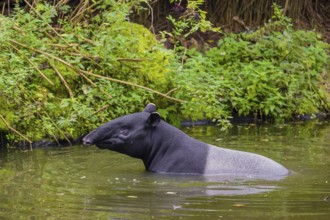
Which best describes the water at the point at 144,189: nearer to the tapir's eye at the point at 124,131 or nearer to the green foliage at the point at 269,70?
the tapir's eye at the point at 124,131

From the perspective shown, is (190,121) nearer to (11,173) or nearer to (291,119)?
(291,119)

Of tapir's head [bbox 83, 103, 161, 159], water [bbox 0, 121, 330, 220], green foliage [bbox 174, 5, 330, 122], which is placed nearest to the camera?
water [bbox 0, 121, 330, 220]

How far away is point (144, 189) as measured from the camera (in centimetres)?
1014

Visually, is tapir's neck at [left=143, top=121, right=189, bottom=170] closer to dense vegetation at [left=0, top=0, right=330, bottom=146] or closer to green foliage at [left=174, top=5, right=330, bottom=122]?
dense vegetation at [left=0, top=0, right=330, bottom=146]

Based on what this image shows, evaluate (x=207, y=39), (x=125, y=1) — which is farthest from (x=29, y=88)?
(x=207, y=39)

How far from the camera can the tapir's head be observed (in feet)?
36.6

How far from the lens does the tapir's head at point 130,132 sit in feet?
36.6

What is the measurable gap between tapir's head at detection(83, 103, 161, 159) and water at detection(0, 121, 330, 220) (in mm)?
326

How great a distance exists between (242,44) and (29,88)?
614 cm

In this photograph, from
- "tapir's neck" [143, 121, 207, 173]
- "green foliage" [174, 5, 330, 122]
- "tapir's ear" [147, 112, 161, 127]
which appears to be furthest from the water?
"green foliage" [174, 5, 330, 122]

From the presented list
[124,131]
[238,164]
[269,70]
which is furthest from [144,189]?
[269,70]

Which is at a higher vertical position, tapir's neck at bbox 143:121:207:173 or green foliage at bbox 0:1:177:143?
green foliage at bbox 0:1:177:143

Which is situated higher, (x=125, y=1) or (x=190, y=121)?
(x=125, y=1)

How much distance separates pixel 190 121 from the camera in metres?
16.8
